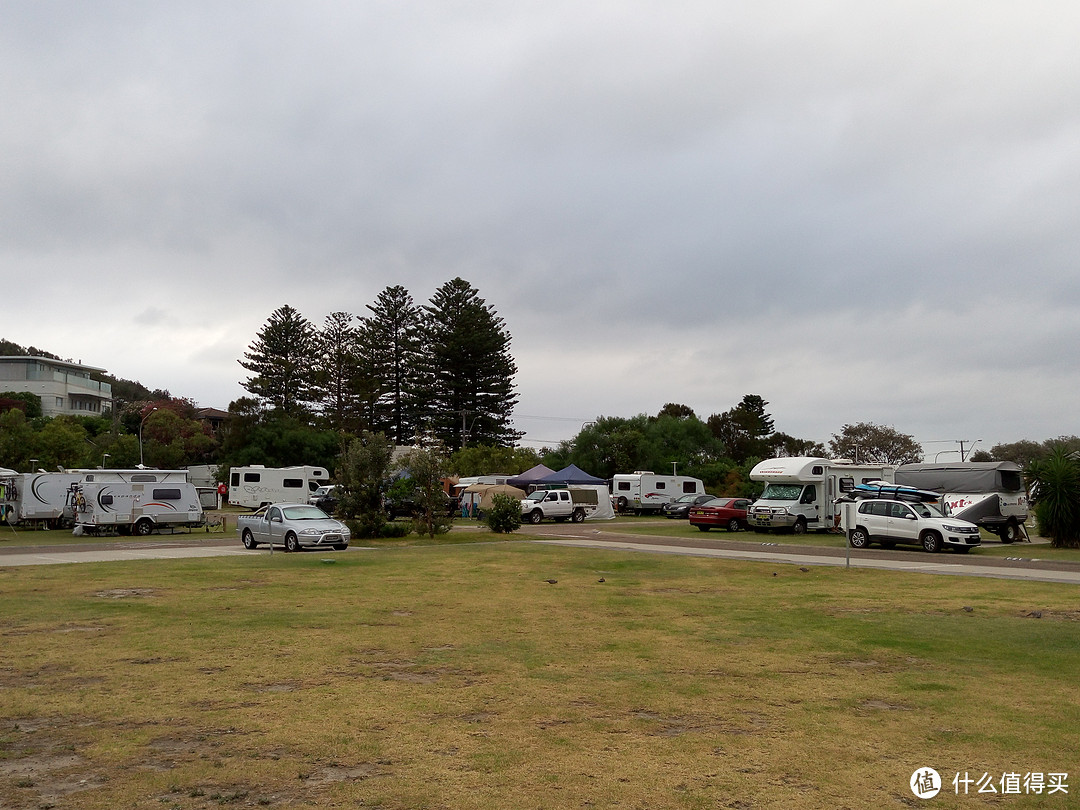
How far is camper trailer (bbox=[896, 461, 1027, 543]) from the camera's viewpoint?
31.5 m

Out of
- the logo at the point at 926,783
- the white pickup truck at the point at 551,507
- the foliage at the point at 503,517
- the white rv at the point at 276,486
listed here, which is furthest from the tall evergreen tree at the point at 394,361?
the logo at the point at 926,783

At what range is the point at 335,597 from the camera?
15109 mm

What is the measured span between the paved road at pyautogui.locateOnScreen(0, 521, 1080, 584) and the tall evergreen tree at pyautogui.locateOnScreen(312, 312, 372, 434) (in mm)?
47678

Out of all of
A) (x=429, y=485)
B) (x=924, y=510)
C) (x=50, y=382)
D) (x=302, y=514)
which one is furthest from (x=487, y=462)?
(x=50, y=382)

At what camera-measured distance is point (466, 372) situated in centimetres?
8394

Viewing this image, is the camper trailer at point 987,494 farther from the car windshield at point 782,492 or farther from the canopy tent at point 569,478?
the canopy tent at point 569,478

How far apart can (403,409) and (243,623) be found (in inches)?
2918

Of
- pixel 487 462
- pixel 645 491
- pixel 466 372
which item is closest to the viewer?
pixel 645 491

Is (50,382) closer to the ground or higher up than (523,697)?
higher up

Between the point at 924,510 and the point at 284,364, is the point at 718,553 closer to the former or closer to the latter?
the point at 924,510

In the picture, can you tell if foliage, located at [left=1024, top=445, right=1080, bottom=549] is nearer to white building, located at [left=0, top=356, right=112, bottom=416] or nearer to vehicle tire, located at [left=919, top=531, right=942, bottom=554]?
vehicle tire, located at [left=919, top=531, right=942, bottom=554]

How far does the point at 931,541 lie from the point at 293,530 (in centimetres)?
1958

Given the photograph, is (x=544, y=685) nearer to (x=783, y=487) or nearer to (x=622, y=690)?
(x=622, y=690)

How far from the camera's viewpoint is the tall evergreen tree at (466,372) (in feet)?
272
